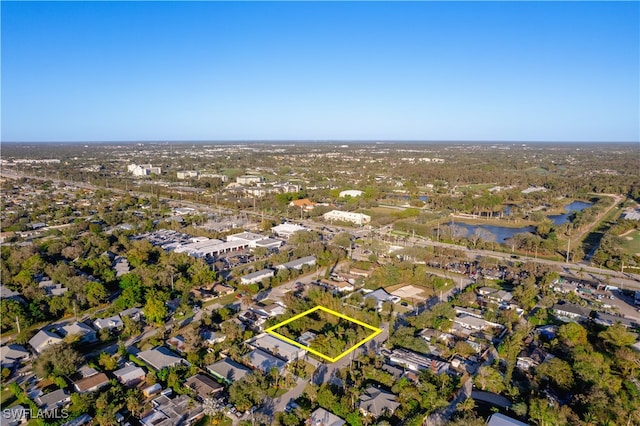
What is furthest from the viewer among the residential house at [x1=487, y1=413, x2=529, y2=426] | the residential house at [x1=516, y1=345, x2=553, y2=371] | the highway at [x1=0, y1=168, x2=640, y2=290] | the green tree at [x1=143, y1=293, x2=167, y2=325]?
the highway at [x1=0, y1=168, x2=640, y2=290]

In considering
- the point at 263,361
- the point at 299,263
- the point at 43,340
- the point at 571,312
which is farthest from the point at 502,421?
the point at 43,340

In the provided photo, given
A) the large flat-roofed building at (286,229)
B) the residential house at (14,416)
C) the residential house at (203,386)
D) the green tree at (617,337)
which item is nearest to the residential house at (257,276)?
the large flat-roofed building at (286,229)

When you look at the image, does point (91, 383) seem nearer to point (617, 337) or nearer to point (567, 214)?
point (617, 337)

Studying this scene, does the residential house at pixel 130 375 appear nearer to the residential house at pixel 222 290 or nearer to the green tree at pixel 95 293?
the green tree at pixel 95 293

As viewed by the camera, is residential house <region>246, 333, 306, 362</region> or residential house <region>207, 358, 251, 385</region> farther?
residential house <region>246, 333, 306, 362</region>

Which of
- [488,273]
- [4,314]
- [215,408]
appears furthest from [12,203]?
[488,273]

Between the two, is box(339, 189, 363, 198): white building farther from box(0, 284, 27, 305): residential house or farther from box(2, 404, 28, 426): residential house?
box(2, 404, 28, 426): residential house

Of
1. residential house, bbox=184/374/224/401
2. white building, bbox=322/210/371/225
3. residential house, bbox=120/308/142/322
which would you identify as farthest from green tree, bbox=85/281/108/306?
white building, bbox=322/210/371/225
